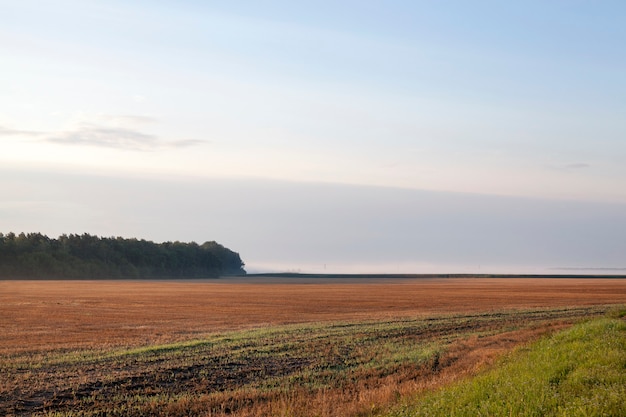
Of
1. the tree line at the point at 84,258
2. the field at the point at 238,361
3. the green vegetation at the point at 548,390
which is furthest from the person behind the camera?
the tree line at the point at 84,258

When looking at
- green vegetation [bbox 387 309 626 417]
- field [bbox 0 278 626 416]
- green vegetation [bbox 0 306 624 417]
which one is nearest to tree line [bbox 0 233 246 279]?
field [bbox 0 278 626 416]

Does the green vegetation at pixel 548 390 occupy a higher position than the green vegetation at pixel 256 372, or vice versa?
the green vegetation at pixel 548 390

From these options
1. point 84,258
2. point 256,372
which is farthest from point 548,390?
point 84,258

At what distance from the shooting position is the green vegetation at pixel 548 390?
12.5 meters

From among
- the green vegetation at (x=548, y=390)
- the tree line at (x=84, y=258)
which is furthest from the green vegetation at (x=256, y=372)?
the tree line at (x=84, y=258)

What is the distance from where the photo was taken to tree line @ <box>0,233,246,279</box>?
5940 inches

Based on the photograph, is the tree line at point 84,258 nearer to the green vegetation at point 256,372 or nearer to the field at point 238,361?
the field at point 238,361

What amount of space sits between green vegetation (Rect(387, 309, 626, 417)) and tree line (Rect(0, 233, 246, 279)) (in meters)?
146

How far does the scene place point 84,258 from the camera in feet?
548

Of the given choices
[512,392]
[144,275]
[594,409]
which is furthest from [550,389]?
[144,275]

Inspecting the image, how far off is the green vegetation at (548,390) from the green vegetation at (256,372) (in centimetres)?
20

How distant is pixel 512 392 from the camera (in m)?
14.4

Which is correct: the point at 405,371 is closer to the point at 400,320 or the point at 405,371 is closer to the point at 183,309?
the point at 400,320

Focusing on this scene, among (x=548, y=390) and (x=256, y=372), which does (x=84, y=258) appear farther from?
(x=548, y=390)
